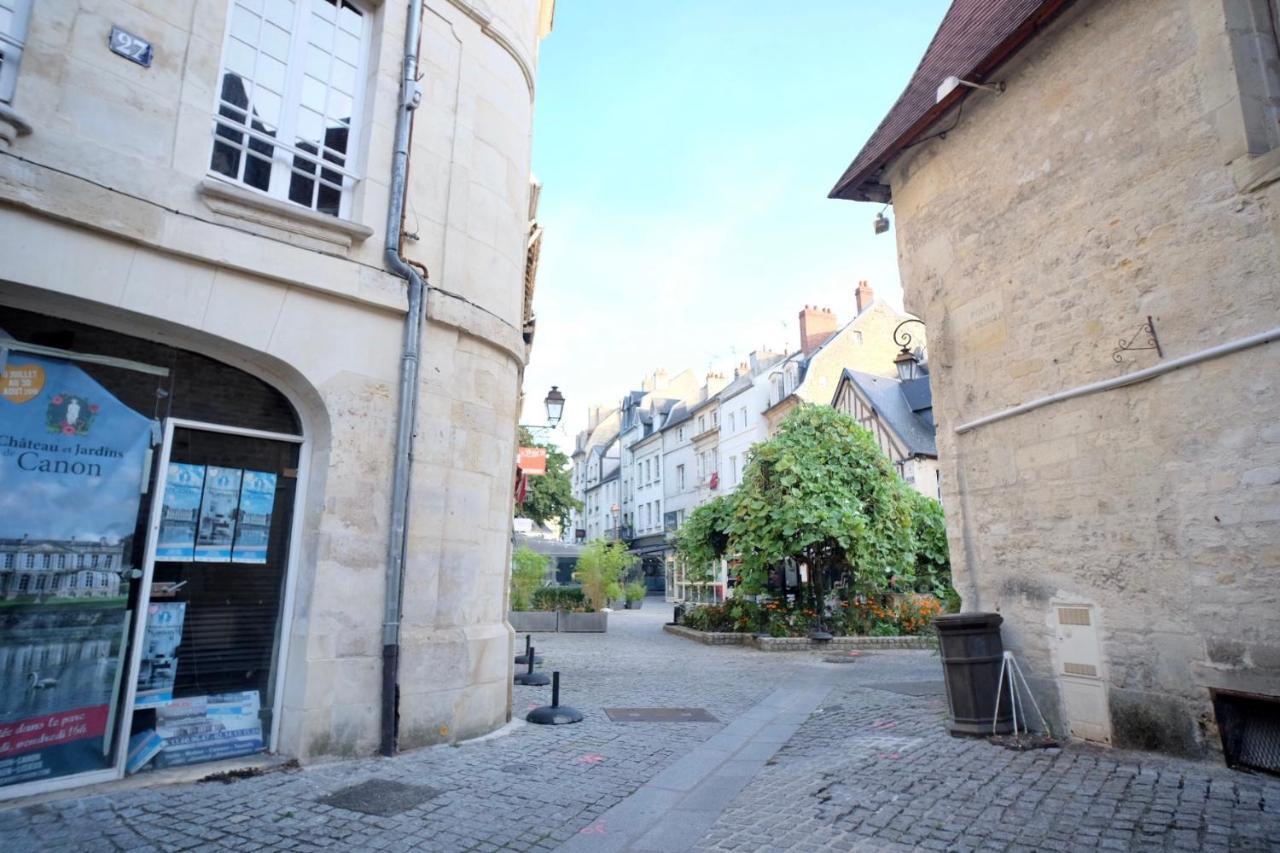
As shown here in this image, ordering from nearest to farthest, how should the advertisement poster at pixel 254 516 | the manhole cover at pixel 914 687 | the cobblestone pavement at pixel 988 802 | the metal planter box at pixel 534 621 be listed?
the cobblestone pavement at pixel 988 802, the advertisement poster at pixel 254 516, the manhole cover at pixel 914 687, the metal planter box at pixel 534 621

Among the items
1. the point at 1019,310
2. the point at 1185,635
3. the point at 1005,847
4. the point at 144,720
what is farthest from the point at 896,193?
the point at 144,720

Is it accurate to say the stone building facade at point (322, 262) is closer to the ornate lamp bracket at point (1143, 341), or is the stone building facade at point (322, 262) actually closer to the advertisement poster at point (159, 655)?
the advertisement poster at point (159, 655)

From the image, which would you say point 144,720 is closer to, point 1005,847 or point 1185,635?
point 1005,847

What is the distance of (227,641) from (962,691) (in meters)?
5.64

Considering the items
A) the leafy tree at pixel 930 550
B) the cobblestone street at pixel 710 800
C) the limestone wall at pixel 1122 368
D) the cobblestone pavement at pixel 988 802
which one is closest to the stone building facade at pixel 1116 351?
the limestone wall at pixel 1122 368

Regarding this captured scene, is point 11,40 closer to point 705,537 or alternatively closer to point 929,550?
point 705,537

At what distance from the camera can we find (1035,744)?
18.2 ft

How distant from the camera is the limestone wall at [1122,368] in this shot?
471 cm

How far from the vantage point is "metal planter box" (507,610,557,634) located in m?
17.3

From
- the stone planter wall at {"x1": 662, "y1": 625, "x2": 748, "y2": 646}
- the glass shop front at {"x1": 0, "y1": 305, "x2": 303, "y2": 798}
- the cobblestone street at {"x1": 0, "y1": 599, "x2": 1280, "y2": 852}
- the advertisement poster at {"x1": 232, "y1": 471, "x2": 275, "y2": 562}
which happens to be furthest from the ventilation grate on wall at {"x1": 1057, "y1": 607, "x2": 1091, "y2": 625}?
the stone planter wall at {"x1": 662, "y1": 625, "x2": 748, "y2": 646}

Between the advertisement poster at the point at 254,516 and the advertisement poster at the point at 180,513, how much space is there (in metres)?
0.28

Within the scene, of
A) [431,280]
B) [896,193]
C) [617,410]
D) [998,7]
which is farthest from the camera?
[617,410]

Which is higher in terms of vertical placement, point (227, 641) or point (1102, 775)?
point (227, 641)

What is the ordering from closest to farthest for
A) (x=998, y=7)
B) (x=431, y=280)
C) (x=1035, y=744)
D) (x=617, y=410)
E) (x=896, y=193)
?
1. (x=1035, y=744)
2. (x=431, y=280)
3. (x=998, y=7)
4. (x=896, y=193)
5. (x=617, y=410)
